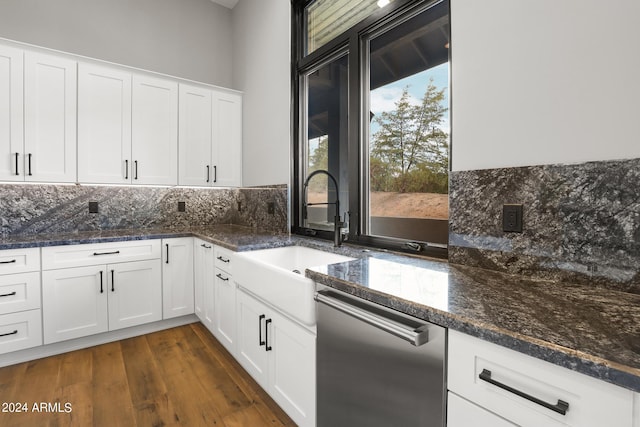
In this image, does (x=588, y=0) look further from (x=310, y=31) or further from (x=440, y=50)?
(x=310, y=31)

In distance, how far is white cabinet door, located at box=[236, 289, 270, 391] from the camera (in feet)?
Answer: 5.73

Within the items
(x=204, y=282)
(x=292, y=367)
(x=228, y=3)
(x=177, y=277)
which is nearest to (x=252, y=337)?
(x=292, y=367)

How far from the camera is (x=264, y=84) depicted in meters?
3.09

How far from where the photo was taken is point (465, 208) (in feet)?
4.65

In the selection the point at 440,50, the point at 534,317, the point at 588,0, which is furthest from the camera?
the point at 440,50

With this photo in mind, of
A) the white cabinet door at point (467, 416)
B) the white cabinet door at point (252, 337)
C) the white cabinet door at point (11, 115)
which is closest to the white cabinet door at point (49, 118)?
the white cabinet door at point (11, 115)

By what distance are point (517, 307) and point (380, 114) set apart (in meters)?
1.47

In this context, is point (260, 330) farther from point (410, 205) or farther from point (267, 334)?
point (410, 205)

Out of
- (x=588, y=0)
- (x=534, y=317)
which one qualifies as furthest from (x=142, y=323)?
(x=588, y=0)

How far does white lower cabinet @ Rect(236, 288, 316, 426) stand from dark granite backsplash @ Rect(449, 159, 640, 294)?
0.82m

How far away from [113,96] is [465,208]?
2976 millimetres

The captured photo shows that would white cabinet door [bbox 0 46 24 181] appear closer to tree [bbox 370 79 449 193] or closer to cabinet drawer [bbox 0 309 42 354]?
cabinet drawer [bbox 0 309 42 354]

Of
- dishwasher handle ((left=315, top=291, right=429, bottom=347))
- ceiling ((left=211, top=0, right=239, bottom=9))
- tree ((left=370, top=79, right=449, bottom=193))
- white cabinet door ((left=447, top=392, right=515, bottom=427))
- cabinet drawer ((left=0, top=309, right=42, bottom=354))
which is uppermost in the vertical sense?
ceiling ((left=211, top=0, right=239, bottom=9))

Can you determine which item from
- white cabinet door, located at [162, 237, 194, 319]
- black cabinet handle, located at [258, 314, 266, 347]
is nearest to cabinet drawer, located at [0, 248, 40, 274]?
white cabinet door, located at [162, 237, 194, 319]
